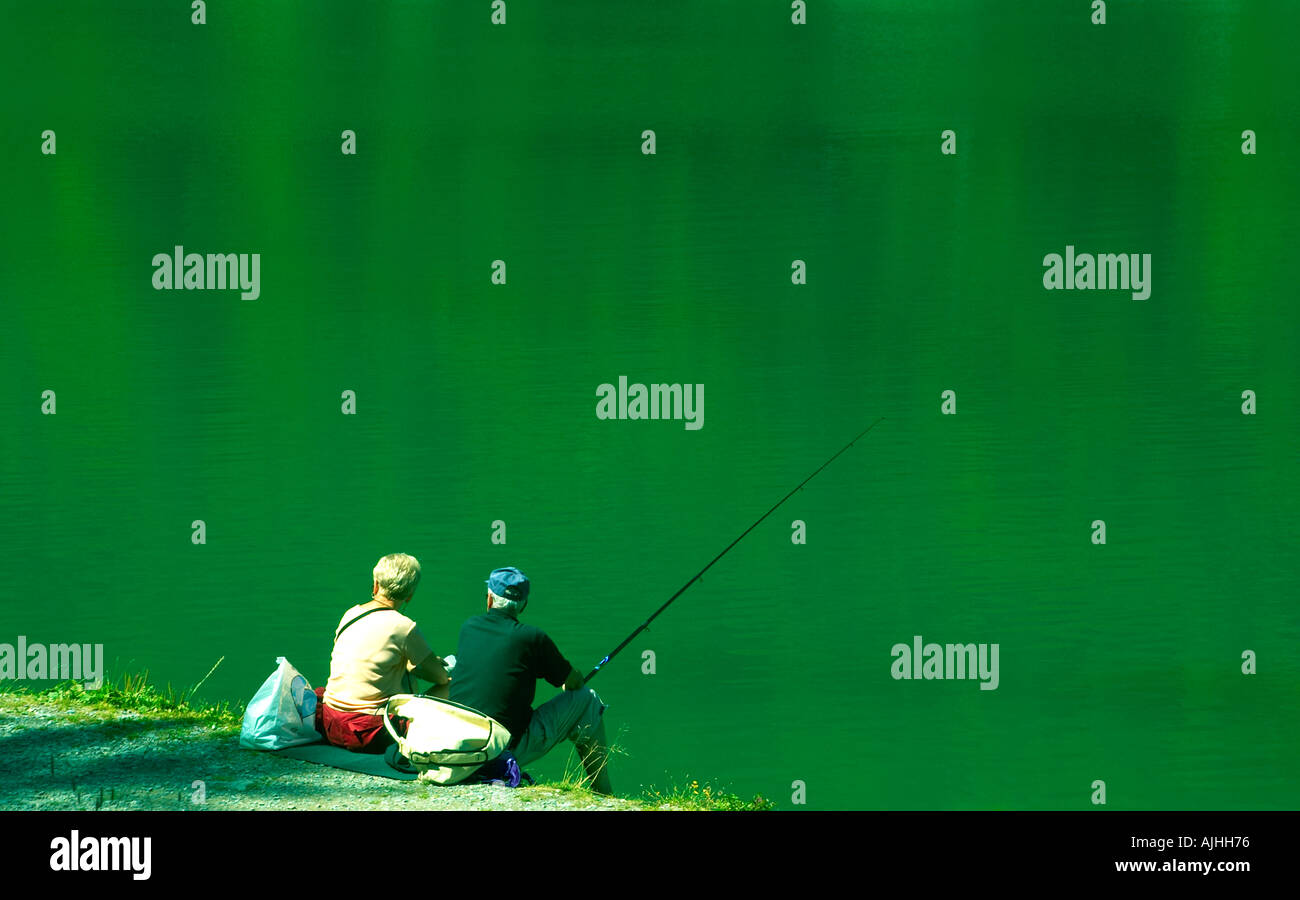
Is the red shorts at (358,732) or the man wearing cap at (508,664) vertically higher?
the man wearing cap at (508,664)

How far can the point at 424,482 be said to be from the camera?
7094mm

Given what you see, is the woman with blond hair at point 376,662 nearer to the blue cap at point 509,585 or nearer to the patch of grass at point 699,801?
the blue cap at point 509,585

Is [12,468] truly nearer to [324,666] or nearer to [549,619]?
[324,666]

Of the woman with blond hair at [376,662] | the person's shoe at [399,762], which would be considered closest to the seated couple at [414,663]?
the woman with blond hair at [376,662]

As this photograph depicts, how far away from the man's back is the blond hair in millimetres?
235

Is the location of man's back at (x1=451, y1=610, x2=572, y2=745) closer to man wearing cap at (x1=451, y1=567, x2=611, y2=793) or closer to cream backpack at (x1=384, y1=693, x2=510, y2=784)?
man wearing cap at (x1=451, y1=567, x2=611, y2=793)

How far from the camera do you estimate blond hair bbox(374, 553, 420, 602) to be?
4336 millimetres

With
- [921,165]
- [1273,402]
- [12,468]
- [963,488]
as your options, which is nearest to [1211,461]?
[1273,402]

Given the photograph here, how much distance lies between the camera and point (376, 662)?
4.29 m

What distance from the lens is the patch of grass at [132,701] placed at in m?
4.86

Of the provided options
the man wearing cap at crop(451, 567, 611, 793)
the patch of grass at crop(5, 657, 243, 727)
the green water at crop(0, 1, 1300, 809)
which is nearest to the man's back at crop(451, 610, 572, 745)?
the man wearing cap at crop(451, 567, 611, 793)

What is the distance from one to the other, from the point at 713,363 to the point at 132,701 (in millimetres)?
3704

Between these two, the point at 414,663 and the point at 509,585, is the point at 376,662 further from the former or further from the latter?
the point at 509,585
